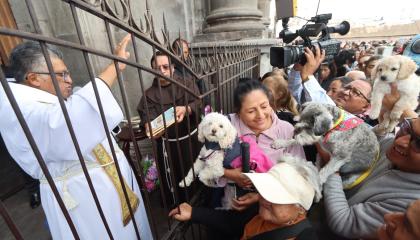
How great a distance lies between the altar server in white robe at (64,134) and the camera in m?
1.00

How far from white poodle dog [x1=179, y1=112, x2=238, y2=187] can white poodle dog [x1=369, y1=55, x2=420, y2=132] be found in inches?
44.4

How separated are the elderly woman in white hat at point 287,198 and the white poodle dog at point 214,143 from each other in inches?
18.0

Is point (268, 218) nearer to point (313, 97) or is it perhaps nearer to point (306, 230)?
point (306, 230)

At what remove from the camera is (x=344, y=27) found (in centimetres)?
218

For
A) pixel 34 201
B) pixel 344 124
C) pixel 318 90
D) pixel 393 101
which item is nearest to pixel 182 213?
pixel 344 124

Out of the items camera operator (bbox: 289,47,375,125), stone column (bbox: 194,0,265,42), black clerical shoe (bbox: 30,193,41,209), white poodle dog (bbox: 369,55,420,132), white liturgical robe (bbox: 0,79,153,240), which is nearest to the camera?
white liturgical robe (bbox: 0,79,153,240)

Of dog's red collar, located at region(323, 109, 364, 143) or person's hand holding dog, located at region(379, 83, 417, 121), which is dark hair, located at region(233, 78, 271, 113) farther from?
person's hand holding dog, located at region(379, 83, 417, 121)

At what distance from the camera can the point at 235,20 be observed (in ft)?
15.7

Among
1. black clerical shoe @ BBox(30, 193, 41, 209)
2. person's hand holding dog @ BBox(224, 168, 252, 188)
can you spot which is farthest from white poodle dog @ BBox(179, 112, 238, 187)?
black clerical shoe @ BBox(30, 193, 41, 209)

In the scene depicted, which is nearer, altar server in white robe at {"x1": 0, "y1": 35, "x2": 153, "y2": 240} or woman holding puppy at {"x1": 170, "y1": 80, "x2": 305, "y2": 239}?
altar server in white robe at {"x1": 0, "y1": 35, "x2": 153, "y2": 240}

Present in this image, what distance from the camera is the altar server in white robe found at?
1002 millimetres

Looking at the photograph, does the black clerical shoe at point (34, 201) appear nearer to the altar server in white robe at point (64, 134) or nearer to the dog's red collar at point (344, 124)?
the altar server in white robe at point (64, 134)

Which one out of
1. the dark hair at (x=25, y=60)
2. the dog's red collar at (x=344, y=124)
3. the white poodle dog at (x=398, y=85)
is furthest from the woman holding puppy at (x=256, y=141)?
the dark hair at (x=25, y=60)

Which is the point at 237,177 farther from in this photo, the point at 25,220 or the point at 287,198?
the point at 25,220
